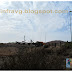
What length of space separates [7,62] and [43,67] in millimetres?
1808

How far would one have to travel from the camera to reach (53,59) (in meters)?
5.43

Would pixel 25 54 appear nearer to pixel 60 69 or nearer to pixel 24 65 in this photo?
pixel 24 65

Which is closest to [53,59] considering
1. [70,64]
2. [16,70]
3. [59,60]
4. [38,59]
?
[59,60]

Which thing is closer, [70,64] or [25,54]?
[25,54]

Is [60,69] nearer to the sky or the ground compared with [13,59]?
nearer to the ground

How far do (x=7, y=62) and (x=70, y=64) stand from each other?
10.9 ft

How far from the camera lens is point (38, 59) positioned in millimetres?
5363

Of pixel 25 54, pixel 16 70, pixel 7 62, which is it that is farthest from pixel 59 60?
pixel 7 62

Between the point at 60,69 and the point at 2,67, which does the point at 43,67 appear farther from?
the point at 2,67

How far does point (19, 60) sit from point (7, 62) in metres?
0.71

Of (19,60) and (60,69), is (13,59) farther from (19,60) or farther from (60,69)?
(60,69)

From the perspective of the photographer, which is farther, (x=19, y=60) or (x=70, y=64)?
(x=70, y=64)

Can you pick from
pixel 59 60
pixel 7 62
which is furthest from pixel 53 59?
pixel 7 62

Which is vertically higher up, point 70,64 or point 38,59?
point 38,59
